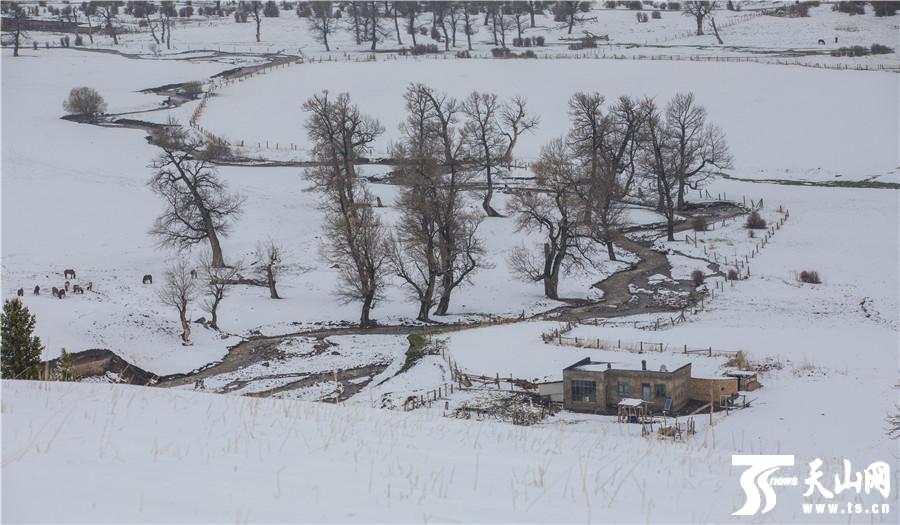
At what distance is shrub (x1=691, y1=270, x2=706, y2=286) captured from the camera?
44.9 m

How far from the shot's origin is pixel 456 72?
90.4 metres

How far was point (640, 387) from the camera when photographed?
28.5 meters

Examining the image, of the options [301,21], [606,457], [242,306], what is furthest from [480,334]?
[301,21]

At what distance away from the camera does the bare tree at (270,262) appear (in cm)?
4300

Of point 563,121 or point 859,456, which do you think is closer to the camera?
point 859,456

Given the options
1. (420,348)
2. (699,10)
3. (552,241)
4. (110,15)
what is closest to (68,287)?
(420,348)

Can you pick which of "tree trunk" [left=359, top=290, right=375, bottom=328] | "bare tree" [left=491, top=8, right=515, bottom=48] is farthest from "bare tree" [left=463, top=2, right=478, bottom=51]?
"tree trunk" [left=359, top=290, right=375, bottom=328]

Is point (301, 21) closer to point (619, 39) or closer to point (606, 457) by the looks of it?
point (619, 39)

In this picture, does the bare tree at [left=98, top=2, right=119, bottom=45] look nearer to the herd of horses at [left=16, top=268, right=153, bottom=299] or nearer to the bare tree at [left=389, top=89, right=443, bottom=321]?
the herd of horses at [left=16, top=268, right=153, bottom=299]

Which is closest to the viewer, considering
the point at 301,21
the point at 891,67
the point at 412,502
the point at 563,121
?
the point at 412,502

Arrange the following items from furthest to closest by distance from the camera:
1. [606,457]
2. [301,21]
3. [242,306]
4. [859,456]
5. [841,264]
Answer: [301,21], [841,264], [242,306], [859,456], [606,457]

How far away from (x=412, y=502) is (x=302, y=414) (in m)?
4.58

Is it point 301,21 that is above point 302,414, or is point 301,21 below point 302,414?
above

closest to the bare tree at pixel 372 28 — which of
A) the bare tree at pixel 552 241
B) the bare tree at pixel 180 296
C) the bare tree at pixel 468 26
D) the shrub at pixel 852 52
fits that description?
the bare tree at pixel 468 26
